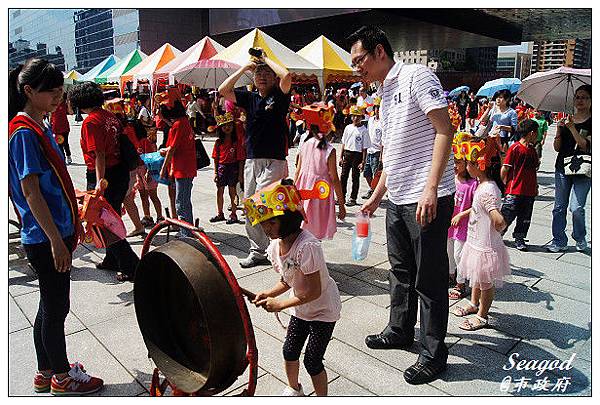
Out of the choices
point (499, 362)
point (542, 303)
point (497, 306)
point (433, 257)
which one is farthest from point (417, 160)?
point (542, 303)

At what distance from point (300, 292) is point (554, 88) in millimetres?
4001

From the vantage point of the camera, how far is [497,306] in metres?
3.67

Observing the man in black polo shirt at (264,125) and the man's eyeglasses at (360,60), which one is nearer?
the man's eyeglasses at (360,60)

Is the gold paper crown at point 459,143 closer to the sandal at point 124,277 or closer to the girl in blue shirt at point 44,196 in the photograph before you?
the girl in blue shirt at point 44,196

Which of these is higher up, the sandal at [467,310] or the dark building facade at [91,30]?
the dark building facade at [91,30]

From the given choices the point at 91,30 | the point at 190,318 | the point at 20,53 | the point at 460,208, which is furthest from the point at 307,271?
the point at 91,30

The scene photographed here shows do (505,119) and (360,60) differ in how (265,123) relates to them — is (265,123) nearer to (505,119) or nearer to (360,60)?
(360,60)

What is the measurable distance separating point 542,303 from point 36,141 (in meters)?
3.70

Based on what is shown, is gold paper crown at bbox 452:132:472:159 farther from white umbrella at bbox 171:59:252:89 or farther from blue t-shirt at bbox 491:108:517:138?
white umbrella at bbox 171:59:252:89

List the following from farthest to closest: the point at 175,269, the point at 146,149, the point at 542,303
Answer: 1. the point at 146,149
2. the point at 542,303
3. the point at 175,269

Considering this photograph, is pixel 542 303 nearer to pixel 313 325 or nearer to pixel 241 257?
pixel 313 325

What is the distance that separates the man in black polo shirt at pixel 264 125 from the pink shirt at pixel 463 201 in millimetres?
1583

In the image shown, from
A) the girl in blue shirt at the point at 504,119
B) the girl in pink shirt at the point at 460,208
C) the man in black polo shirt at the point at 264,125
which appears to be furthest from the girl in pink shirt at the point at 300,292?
the girl in blue shirt at the point at 504,119

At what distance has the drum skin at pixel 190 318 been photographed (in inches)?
73.7
